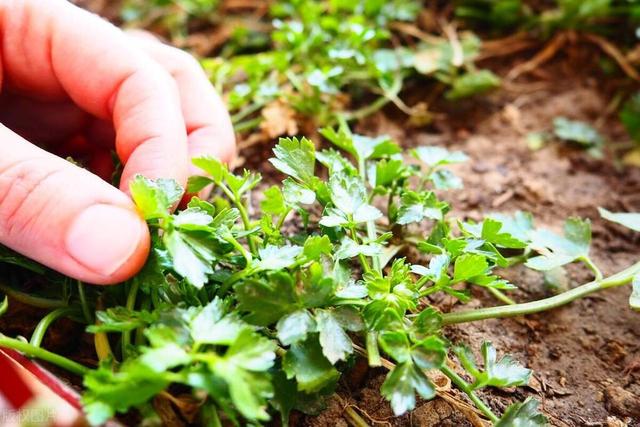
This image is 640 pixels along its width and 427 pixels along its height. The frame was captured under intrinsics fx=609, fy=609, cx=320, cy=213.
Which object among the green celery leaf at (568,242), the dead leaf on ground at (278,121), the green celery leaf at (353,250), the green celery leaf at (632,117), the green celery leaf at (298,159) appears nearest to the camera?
the green celery leaf at (353,250)

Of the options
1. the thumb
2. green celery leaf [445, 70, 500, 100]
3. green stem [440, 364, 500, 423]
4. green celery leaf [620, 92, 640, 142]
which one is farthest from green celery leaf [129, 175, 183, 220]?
green celery leaf [620, 92, 640, 142]

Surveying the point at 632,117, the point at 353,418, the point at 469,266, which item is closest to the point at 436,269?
the point at 469,266

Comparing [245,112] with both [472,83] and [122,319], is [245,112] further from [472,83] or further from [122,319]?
[122,319]

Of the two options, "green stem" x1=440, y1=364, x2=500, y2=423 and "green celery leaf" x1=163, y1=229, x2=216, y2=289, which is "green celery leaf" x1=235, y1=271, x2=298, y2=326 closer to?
"green celery leaf" x1=163, y1=229, x2=216, y2=289

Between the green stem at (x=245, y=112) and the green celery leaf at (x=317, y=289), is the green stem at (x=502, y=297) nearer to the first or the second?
the green celery leaf at (x=317, y=289)

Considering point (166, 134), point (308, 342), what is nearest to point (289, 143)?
point (166, 134)

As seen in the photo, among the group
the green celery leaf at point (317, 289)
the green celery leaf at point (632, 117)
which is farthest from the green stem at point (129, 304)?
the green celery leaf at point (632, 117)
